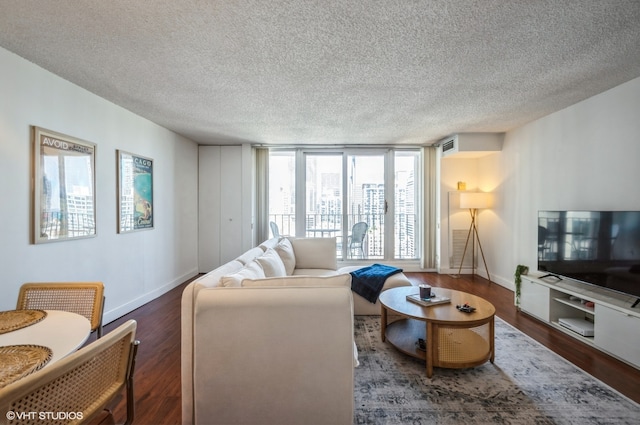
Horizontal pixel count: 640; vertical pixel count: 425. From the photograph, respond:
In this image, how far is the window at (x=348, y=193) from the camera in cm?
533

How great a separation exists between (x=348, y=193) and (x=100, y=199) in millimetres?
3779

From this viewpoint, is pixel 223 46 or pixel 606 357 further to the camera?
pixel 606 357

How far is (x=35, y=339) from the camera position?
108 centimetres

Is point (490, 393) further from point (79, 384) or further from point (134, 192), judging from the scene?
point (134, 192)

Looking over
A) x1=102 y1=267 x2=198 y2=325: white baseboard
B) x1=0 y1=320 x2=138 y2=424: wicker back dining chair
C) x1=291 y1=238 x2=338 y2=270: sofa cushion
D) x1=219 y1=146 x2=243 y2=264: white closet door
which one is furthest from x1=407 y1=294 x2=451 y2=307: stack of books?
x1=219 y1=146 x2=243 y2=264: white closet door

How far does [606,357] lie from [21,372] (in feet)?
12.0

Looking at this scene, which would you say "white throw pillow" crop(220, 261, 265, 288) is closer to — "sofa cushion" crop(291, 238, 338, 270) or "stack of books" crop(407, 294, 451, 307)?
"stack of books" crop(407, 294, 451, 307)

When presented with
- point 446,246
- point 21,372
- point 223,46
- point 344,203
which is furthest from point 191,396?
point 446,246

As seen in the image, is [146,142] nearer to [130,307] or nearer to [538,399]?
[130,307]

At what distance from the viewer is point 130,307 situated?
3.33m

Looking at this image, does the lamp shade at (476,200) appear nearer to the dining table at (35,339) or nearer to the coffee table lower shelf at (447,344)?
the coffee table lower shelf at (447,344)

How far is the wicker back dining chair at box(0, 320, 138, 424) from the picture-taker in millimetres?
669

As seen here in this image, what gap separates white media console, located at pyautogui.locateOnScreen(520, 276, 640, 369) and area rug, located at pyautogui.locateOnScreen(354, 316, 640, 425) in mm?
448

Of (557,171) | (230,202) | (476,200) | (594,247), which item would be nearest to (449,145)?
(476,200)
